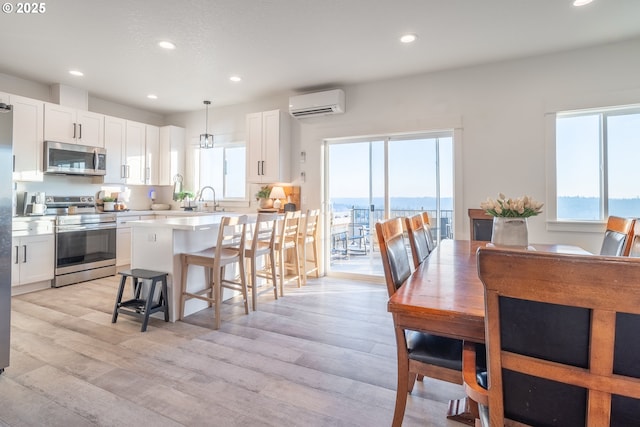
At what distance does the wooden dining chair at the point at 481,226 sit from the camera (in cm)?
295

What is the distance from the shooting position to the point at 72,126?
4418 millimetres

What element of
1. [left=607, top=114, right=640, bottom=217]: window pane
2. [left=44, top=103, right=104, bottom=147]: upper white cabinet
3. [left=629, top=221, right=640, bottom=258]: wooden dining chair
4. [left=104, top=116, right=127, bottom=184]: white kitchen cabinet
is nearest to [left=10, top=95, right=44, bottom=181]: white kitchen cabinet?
[left=44, top=103, right=104, bottom=147]: upper white cabinet

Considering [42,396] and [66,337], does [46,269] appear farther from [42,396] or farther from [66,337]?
[42,396]

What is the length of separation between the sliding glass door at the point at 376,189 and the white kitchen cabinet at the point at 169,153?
2907mm

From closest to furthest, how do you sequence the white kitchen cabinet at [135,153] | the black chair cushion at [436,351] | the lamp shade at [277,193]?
the black chair cushion at [436,351] → the lamp shade at [277,193] → the white kitchen cabinet at [135,153]

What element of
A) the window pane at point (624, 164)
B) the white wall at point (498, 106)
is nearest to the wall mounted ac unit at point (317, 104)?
the white wall at point (498, 106)

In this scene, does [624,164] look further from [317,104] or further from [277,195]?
[277,195]

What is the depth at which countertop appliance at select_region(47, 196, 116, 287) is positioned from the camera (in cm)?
410

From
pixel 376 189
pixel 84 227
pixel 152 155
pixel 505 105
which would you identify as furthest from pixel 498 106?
pixel 84 227

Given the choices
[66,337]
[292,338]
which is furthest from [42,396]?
[292,338]

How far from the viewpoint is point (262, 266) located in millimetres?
4441

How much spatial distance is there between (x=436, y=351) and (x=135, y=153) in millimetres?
5582

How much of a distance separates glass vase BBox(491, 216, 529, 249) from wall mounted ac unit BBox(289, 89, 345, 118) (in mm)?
3004

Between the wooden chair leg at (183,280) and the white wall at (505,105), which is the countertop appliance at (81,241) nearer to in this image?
the wooden chair leg at (183,280)
